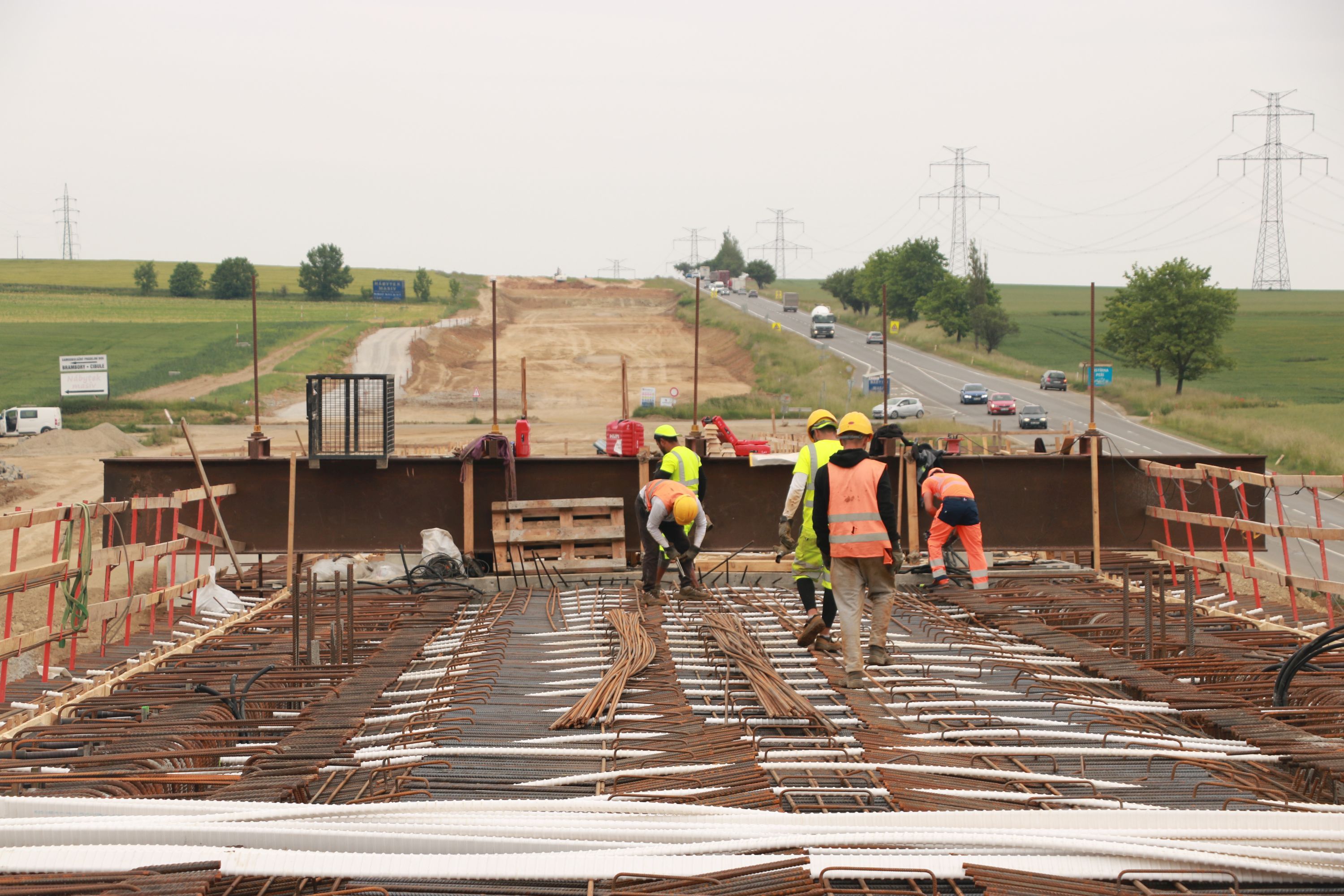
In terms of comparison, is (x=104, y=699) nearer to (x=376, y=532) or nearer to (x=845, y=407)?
(x=376, y=532)

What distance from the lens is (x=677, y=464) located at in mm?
10508

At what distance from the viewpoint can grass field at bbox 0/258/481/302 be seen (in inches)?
4540

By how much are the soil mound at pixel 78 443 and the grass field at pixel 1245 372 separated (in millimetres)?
43433

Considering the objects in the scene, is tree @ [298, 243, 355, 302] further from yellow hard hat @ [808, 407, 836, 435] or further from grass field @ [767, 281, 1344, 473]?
yellow hard hat @ [808, 407, 836, 435]

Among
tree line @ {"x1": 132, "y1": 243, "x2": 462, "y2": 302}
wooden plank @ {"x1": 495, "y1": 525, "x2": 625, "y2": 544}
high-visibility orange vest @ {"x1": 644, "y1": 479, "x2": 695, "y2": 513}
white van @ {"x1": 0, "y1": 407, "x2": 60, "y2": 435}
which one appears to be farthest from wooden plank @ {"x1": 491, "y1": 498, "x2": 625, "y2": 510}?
tree line @ {"x1": 132, "y1": 243, "x2": 462, "y2": 302}

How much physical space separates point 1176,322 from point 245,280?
3433 inches

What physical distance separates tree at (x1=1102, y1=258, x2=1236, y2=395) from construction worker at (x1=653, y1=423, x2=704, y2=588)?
60.7m

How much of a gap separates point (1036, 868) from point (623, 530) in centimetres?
849

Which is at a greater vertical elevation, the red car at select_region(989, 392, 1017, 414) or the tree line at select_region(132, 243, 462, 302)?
the tree line at select_region(132, 243, 462, 302)

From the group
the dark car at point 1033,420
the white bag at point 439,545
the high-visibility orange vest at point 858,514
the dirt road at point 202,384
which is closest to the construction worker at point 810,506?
the high-visibility orange vest at point 858,514

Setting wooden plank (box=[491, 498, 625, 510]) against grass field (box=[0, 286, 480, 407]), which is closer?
wooden plank (box=[491, 498, 625, 510])

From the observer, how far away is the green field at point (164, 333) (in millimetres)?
65875

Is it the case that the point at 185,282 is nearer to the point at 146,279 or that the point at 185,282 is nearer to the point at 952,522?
the point at 146,279

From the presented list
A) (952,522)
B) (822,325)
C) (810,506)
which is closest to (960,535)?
(952,522)
